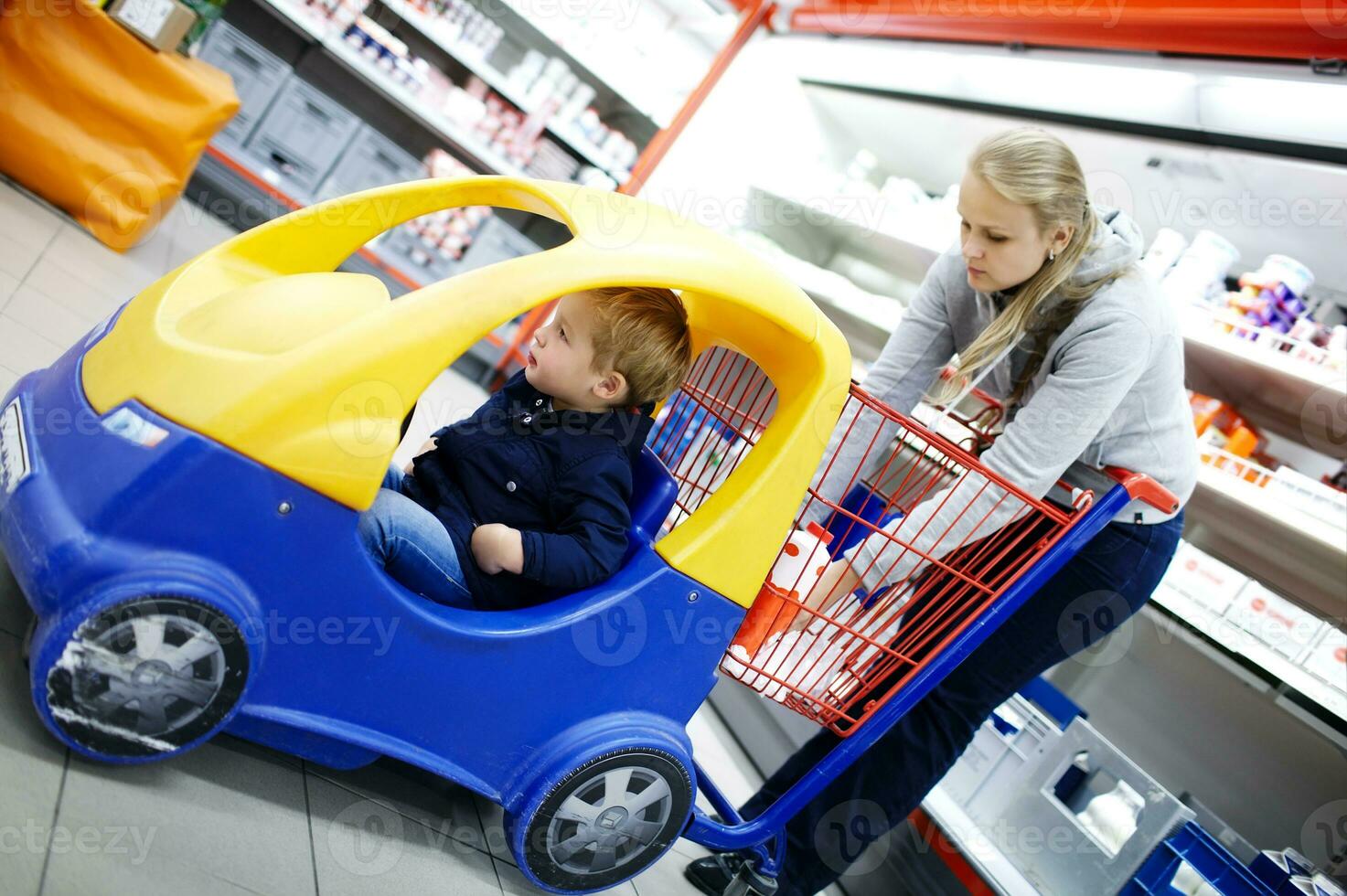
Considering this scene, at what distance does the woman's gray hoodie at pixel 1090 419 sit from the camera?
1477 millimetres

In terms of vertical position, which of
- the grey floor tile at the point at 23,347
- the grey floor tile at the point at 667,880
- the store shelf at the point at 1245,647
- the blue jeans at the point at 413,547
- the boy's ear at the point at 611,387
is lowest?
the grey floor tile at the point at 23,347

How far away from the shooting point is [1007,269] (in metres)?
1.54

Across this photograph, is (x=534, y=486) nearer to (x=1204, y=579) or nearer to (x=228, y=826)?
(x=228, y=826)

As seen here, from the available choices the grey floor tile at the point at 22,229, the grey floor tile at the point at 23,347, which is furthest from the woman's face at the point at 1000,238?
the grey floor tile at the point at 22,229

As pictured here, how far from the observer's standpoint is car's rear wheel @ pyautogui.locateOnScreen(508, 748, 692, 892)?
1414 millimetres

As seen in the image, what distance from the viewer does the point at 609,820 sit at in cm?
147

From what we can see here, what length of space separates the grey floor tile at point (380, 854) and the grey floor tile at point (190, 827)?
0.03 meters

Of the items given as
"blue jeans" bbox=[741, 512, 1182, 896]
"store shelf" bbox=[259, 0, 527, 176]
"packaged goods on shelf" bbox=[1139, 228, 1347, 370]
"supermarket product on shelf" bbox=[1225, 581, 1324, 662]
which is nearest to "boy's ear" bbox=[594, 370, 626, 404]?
"blue jeans" bbox=[741, 512, 1182, 896]

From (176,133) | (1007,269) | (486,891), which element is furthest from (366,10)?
(486,891)

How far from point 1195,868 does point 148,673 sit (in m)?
1.72

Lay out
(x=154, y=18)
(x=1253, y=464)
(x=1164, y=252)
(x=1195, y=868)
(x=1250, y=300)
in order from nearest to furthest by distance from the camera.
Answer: (x=1195, y=868)
(x=1253, y=464)
(x=1250, y=300)
(x=1164, y=252)
(x=154, y=18)

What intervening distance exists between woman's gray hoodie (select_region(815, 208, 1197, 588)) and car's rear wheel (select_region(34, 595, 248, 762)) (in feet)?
2.92

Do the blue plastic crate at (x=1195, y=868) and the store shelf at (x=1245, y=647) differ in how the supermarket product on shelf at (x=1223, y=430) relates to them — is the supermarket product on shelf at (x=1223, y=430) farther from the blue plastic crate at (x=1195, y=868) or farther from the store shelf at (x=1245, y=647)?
the blue plastic crate at (x=1195, y=868)

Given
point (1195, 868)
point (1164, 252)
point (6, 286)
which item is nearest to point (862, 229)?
point (1164, 252)
